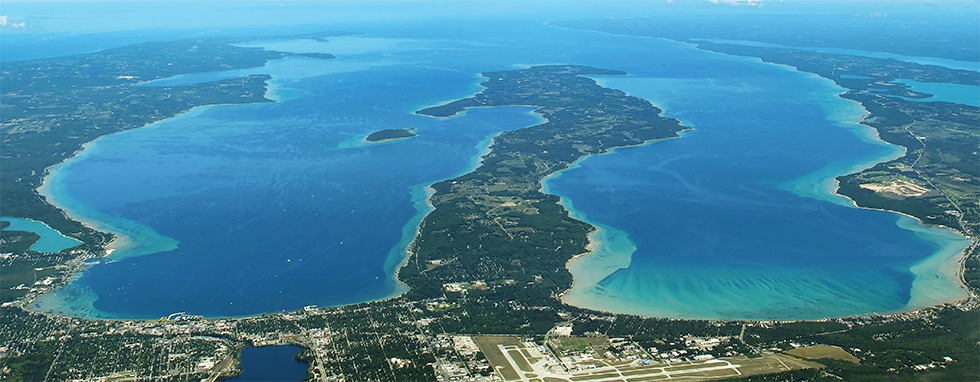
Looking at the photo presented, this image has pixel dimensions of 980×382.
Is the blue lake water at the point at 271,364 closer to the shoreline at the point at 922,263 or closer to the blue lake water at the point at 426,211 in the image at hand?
the blue lake water at the point at 426,211

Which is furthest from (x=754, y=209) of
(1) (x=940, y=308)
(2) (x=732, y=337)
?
(2) (x=732, y=337)

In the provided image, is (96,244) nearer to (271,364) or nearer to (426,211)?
(426,211)

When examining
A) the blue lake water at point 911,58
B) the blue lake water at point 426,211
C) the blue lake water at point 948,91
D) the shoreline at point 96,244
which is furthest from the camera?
the blue lake water at point 911,58

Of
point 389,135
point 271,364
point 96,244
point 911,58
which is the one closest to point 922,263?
point 271,364

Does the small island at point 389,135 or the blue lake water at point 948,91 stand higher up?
the blue lake water at point 948,91

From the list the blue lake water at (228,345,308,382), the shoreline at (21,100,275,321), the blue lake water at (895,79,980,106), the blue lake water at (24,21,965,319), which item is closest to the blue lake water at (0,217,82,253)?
the shoreline at (21,100,275,321)

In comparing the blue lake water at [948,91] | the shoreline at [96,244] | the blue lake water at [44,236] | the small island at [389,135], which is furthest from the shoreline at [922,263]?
the blue lake water at [948,91]

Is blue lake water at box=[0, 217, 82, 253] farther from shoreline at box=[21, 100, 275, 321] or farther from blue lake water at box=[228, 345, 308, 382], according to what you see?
blue lake water at box=[228, 345, 308, 382]
